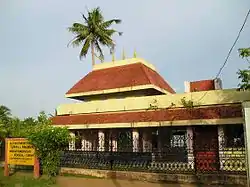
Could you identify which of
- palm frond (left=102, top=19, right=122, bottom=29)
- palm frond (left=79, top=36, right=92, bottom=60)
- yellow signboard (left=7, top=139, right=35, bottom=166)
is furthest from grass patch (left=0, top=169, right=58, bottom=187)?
palm frond (left=102, top=19, right=122, bottom=29)

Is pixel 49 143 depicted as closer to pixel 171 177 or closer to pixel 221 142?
pixel 171 177

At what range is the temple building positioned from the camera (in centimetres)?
1109

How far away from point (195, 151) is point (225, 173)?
1.34 meters

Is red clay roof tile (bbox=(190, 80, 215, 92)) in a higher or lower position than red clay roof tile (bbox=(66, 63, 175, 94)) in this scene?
lower

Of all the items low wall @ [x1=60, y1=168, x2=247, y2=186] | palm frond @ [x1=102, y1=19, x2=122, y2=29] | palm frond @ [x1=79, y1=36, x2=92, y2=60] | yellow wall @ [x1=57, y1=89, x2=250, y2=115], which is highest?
palm frond @ [x1=102, y1=19, x2=122, y2=29]

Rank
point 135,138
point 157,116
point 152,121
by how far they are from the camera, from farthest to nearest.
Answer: point 135,138
point 157,116
point 152,121

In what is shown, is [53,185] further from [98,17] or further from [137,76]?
[98,17]

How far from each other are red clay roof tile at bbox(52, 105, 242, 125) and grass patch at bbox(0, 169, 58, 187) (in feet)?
17.1

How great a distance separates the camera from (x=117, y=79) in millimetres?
18844

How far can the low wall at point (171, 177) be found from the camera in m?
9.62

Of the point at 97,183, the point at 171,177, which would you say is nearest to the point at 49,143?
the point at 97,183

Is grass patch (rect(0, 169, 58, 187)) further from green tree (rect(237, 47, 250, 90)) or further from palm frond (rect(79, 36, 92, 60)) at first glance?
palm frond (rect(79, 36, 92, 60))

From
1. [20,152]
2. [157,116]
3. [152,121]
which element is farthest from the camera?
[157,116]

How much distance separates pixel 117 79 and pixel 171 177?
945 centimetres
